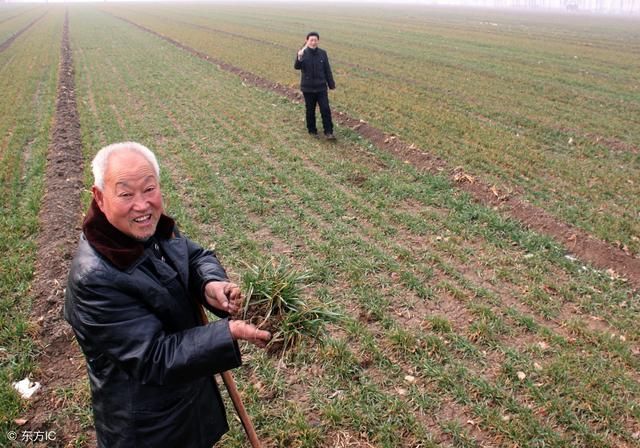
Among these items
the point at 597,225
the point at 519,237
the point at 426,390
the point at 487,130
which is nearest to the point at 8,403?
the point at 426,390

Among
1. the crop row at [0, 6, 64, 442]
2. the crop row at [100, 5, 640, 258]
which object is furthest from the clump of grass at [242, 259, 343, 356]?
the crop row at [100, 5, 640, 258]

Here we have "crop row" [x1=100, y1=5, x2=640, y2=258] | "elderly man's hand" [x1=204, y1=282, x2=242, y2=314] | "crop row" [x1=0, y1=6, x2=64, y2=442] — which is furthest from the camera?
"crop row" [x1=100, y1=5, x2=640, y2=258]

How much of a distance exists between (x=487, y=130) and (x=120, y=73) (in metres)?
15.9

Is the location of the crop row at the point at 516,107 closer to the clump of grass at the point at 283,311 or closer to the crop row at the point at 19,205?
the clump of grass at the point at 283,311

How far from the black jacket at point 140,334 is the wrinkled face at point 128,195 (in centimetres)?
5

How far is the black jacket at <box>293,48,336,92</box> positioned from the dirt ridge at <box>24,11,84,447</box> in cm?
527

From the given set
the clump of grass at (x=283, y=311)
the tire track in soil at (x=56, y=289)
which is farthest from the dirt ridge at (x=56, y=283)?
the clump of grass at (x=283, y=311)

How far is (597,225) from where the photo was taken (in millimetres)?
6852

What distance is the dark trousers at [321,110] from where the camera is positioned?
10.6 metres

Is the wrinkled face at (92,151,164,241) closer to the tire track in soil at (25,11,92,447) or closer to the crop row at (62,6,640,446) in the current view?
the crop row at (62,6,640,446)

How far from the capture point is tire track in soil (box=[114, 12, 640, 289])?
237 inches

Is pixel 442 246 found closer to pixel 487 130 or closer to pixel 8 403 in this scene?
pixel 8 403

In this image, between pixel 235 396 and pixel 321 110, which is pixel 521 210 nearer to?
pixel 321 110

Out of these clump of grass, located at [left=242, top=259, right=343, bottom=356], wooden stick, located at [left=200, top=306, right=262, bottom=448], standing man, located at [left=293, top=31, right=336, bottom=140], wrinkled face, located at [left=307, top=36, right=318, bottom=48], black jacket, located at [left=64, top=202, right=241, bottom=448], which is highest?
wrinkled face, located at [left=307, top=36, right=318, bottom=48]
